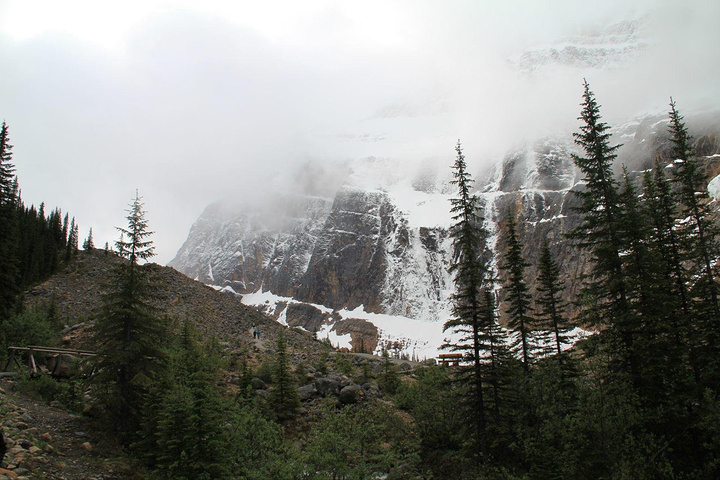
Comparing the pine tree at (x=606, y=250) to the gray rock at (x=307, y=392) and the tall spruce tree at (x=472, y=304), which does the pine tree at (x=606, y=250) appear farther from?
the gray rock at (x=307, y=392)

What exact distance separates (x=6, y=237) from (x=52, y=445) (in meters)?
25.1

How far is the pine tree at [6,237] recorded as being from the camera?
30.7m

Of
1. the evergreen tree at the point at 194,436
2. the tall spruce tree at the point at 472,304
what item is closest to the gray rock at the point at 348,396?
the tall spruce tree at the point at 472,304

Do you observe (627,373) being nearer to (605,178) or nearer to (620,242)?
(620,242)

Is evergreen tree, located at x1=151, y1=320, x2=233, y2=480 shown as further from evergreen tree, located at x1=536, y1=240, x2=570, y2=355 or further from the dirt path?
evergreen tree, located at x1=536, y1=240, x2=570, y2=355

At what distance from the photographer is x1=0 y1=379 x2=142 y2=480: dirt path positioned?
12406mm

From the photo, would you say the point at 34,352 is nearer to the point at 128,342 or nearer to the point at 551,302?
the point at 128,342

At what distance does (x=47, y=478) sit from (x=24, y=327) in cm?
1688

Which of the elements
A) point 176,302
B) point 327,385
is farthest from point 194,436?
point 176,302

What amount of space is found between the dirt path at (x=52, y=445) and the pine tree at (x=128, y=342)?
1260 millimetres

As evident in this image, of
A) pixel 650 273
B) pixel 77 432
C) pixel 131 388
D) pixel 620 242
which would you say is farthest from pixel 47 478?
pixel 650 273

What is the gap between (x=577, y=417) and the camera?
15875 millimetres

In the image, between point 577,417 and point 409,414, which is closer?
point 577,417

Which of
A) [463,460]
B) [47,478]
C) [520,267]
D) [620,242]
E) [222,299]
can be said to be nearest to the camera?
[47,478]
